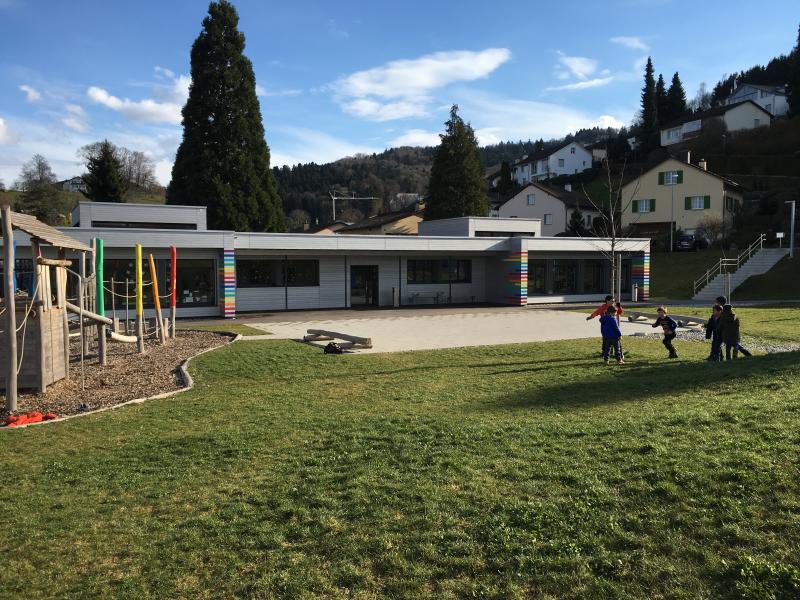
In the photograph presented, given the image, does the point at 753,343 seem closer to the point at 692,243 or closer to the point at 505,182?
the point at 692,243

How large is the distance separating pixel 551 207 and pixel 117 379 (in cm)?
5442

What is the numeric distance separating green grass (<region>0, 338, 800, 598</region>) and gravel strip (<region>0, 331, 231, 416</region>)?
1.40 metres

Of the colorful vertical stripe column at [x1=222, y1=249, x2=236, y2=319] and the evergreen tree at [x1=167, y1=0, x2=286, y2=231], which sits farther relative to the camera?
the evergreen tree at [x1=167, y1=0, x2=286, y2=231]

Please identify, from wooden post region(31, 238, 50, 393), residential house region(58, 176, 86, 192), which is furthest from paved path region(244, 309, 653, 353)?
residential house region(58, 176, 86, 192)

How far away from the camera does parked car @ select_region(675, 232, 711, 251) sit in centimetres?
4675

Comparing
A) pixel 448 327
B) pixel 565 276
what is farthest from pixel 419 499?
pixel 565 276

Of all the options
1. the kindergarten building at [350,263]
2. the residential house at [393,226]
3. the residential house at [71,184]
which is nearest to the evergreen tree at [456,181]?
the residential house at [393,226]

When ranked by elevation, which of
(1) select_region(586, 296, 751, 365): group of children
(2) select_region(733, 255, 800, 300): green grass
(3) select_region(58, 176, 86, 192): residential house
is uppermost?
(3) select_region(58, 176, 86, 192): residential house

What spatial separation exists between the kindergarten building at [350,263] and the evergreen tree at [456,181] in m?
12.6

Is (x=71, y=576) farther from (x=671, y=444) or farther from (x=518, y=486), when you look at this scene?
(x=671, y=444)

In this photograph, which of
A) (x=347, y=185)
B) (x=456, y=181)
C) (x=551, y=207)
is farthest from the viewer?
(x=347, y=185)

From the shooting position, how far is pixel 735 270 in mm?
39312

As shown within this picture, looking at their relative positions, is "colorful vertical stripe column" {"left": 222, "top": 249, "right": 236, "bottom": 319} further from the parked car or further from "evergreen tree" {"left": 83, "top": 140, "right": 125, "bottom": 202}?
the parked car

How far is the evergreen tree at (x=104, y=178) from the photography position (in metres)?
47.8
